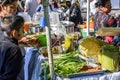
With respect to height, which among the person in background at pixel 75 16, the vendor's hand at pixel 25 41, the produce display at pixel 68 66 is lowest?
the person in background at pixel 75 16

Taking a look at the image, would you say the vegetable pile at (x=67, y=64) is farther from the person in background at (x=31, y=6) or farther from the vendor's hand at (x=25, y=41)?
the person in background at (x=31, y=6)

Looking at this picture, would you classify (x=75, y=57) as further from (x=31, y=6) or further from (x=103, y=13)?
(x=31, y=6)

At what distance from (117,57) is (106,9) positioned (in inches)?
86.1

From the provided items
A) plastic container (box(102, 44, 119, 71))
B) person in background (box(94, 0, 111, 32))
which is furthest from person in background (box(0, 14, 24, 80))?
person in background (box(94, 0, 111, 32))

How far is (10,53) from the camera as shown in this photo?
9.85 feet

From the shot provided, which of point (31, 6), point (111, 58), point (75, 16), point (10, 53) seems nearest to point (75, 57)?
point (111, 58)

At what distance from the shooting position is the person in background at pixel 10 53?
2982mm

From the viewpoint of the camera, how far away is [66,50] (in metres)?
4.45

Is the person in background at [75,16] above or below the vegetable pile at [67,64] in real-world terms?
below

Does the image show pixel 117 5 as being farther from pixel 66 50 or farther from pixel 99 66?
pixel 99 66

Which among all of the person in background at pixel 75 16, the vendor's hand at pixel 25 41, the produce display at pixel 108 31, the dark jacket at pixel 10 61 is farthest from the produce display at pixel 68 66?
the person in background at pixel 75 16

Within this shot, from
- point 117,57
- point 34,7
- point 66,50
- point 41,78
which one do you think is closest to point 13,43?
point 41,78

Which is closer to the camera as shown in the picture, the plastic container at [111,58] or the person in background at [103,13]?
the plastic container at [111,58]

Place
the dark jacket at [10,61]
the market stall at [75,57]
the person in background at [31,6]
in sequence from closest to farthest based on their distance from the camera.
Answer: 1. the dark jacket at [10,61]
2. the market stall at [75,57]
3. the person in background at [31,6]
